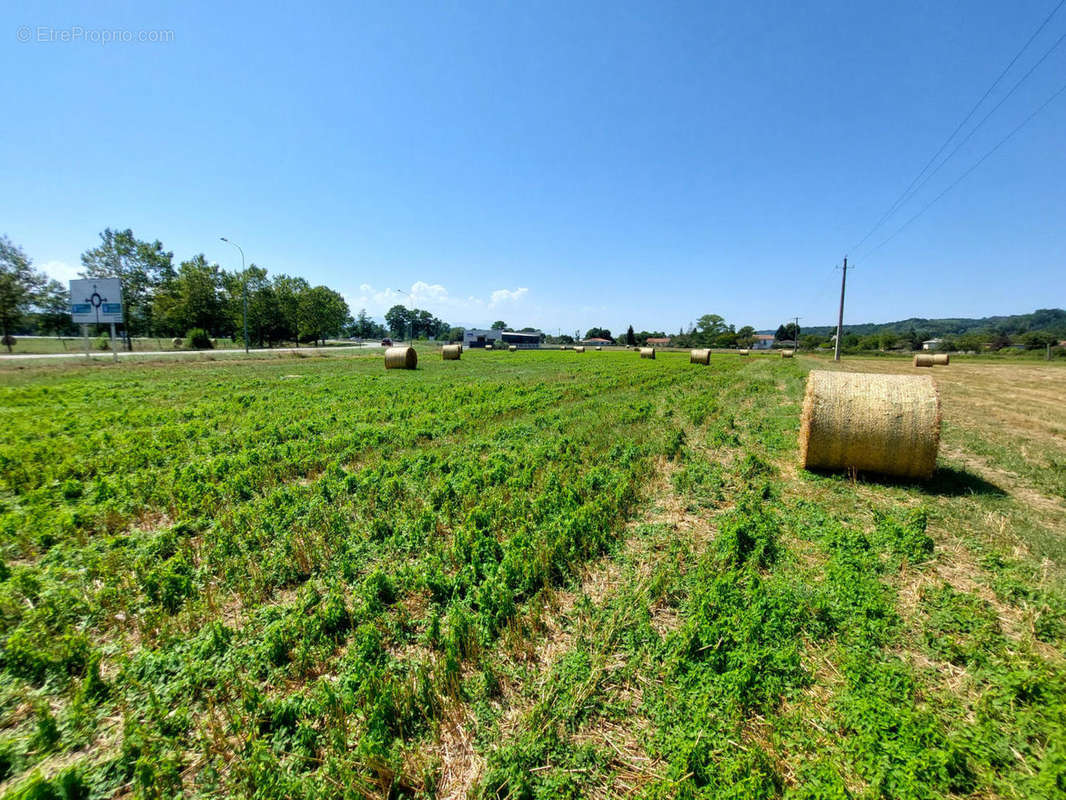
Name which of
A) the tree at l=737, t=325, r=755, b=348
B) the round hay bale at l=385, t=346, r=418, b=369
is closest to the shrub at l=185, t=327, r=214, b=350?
the round hay bale at l=385, t=346, r=418, b=369

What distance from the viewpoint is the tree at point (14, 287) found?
45.6 meters

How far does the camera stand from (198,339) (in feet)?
213

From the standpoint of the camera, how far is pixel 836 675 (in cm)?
336

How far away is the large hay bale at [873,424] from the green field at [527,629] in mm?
533

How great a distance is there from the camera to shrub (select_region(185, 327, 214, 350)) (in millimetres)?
Answer: 64625

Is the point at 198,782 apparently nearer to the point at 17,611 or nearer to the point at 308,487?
the point at 17,611

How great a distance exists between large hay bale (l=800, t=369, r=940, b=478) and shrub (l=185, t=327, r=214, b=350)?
82.3 m

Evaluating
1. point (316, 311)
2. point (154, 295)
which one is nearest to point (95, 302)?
point (154, 295)

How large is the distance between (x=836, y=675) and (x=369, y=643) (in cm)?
400

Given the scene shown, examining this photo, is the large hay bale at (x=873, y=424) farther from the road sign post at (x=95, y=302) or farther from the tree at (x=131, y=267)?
the tree at (x=131, y=267)

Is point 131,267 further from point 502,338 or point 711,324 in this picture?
point 711,324

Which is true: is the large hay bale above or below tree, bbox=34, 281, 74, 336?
below

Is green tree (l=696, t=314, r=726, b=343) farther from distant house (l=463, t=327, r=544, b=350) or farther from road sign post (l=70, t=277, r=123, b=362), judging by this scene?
road sign post (l=70, t=277, r=123, b=362)

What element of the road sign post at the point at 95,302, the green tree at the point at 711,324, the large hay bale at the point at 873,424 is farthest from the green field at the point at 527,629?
the green tree at the point at 711,324
